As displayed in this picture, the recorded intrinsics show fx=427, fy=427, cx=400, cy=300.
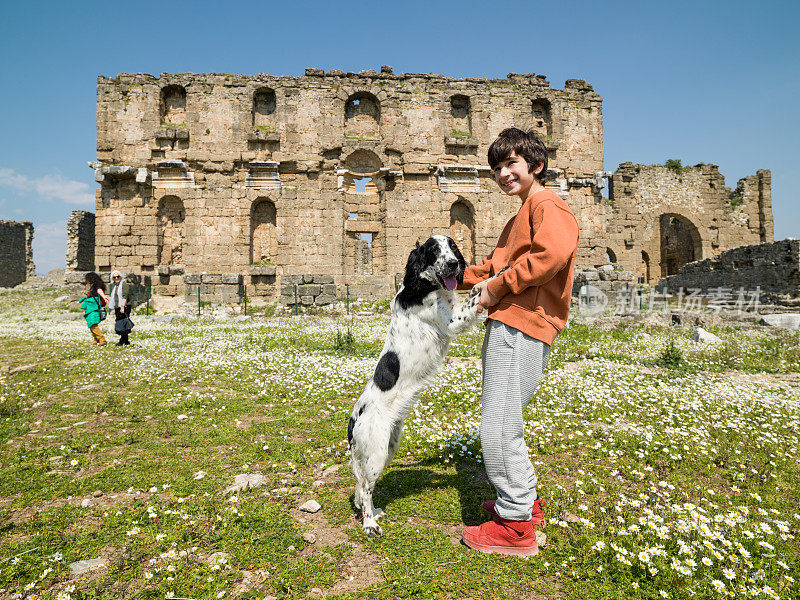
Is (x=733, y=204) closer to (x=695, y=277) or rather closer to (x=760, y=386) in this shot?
(x=695, y=277)

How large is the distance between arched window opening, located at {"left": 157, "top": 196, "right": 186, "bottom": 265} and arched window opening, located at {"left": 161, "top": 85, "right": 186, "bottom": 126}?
3873mm

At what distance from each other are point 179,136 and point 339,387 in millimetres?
18954

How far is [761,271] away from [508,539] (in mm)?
20393

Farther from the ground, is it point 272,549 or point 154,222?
point 154,222

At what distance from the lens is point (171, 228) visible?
21.1 metres

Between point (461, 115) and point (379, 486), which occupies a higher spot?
point (461, 115)

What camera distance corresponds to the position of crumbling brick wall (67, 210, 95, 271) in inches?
1052

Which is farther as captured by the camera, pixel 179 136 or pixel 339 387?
pixel 179 136

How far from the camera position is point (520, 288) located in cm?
255

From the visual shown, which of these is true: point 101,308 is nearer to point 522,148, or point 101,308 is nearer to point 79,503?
point 79,503

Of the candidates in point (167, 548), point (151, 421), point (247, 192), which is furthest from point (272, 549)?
point (247, 192)

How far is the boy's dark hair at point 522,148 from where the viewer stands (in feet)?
9.26

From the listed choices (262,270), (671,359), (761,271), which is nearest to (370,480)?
(671,359)

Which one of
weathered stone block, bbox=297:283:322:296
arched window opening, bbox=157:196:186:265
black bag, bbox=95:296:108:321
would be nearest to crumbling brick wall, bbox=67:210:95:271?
arched window opening, bbox=157:196:186:265
